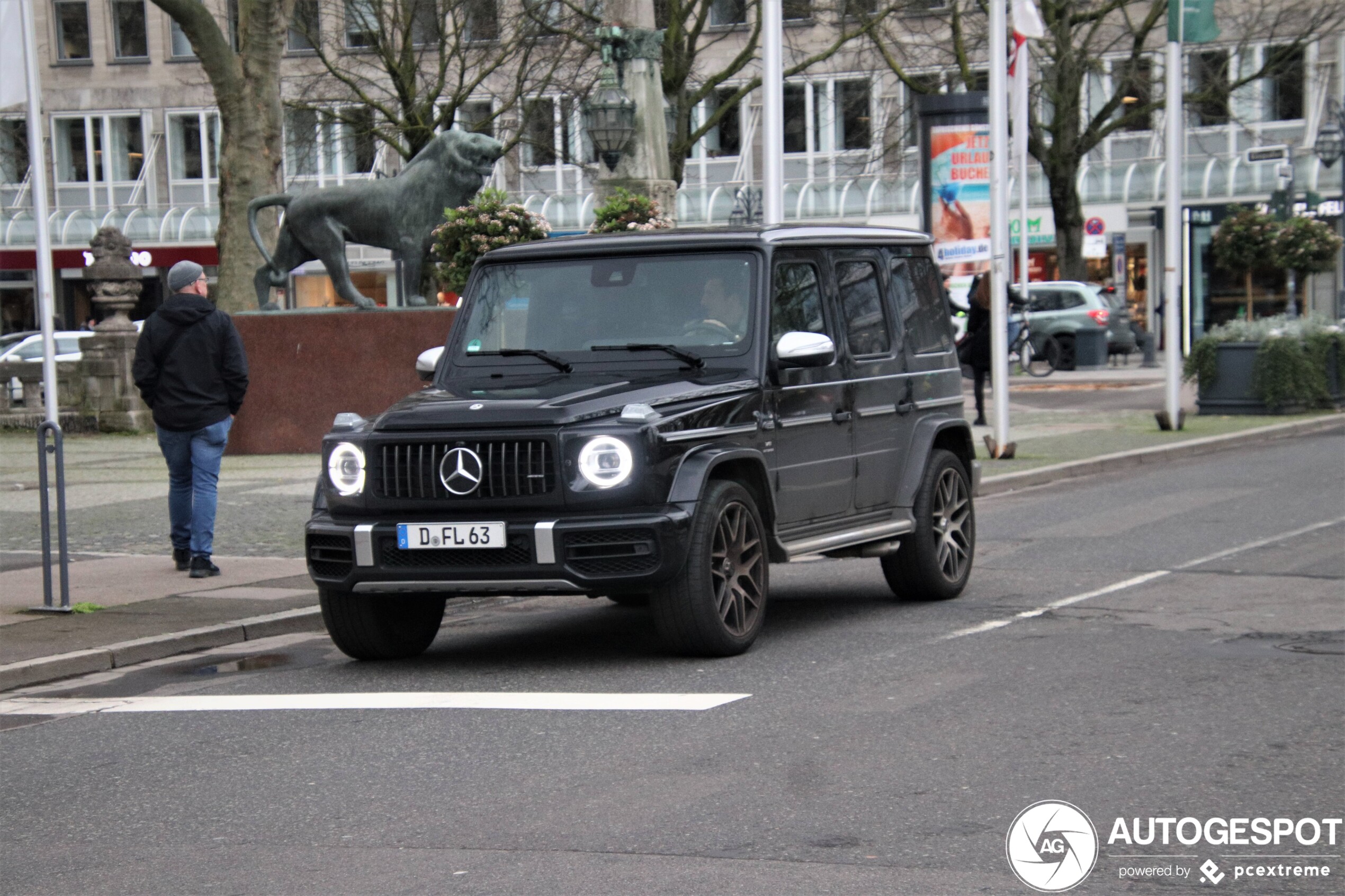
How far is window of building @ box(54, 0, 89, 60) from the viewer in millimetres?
60875

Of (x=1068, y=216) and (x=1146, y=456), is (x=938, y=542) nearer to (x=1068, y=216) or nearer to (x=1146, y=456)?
(x=1146, y=456)

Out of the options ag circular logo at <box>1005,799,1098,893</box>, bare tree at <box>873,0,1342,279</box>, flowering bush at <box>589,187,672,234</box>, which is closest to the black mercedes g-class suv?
ag circular logo at <box>1005,799,1098,893</box>

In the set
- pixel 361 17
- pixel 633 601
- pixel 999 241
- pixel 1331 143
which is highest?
pixel 361 17

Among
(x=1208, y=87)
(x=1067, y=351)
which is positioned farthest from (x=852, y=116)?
(x=1067, y=351)

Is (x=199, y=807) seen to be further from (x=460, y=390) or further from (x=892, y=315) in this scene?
(x=892, y=315)

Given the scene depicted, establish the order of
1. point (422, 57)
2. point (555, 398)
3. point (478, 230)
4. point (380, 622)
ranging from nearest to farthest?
point (555, 398) → point (380, 622) → point (478, 230) → point (422, 57)

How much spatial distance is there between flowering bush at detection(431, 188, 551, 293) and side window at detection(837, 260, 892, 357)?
8373mm

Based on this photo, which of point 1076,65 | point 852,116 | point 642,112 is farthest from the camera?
point 852,116

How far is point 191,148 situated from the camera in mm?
60594

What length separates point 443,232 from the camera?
60.5 feet

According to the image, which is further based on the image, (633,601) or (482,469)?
(633,601)

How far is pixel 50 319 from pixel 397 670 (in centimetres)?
397

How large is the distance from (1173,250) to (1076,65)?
60.9 feet

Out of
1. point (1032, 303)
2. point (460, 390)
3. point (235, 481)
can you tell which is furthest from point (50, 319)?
point (1032, 303)
